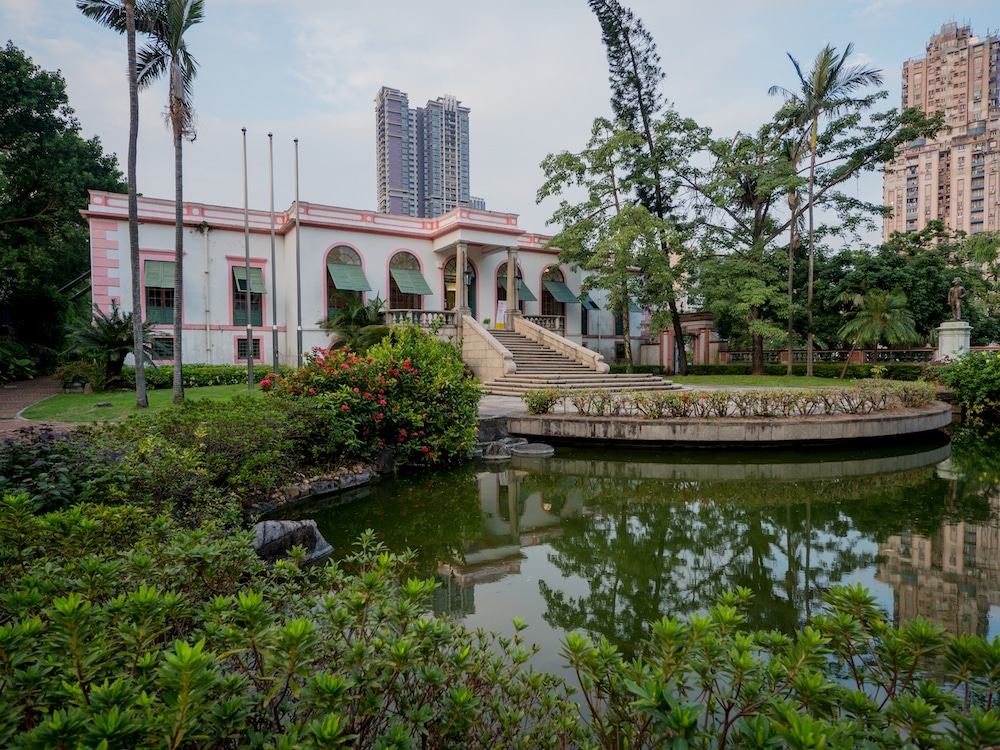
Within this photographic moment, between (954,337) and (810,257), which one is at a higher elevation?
→ (810,257)

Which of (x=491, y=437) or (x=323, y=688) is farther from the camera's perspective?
(x=491, y=437)

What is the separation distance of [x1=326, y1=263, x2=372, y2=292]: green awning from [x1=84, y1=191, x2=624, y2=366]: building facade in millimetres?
41

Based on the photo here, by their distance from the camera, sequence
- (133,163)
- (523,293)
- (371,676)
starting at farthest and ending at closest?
(523,293) < (133,163) < (371,676)

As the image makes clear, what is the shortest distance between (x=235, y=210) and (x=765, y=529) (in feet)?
61.8

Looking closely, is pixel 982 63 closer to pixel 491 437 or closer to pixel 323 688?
pixel 491 437

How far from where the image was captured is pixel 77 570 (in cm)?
188

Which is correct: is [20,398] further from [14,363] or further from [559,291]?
[559,291]

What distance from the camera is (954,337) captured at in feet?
52.3

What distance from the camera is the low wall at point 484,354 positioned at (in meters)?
16.4

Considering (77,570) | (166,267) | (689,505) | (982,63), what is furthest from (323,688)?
(982,63)

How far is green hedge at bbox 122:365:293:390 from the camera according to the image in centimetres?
1480

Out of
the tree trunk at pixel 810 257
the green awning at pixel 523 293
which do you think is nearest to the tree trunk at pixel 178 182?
the green awning at pixel 523 293

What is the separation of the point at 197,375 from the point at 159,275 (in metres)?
3.93

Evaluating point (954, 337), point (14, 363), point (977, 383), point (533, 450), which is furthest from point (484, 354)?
point (14, 363)
